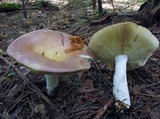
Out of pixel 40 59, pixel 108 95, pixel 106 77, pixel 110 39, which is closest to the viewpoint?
pixel 40 59

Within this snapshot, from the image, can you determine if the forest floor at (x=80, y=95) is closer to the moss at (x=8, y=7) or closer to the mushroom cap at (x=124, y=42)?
the mushroom cap at (x=124, y=42)

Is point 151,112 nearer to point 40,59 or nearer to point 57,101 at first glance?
point 57,101

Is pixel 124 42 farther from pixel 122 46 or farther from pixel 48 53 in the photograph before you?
pixel 48 53

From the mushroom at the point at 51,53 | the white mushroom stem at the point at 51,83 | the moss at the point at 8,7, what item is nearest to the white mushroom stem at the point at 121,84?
the mushroom at the point at 51,53

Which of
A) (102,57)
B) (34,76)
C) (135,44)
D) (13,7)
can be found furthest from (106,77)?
(13,7)

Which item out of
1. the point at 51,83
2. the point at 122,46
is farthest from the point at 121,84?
the point at 51,83

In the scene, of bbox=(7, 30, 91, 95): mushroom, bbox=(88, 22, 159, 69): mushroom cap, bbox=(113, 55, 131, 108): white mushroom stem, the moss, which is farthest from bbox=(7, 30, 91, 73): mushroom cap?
the moss
